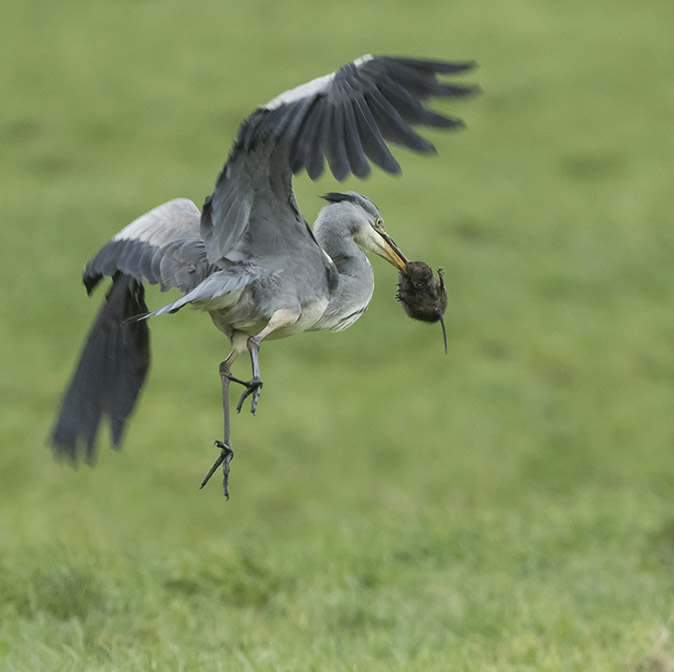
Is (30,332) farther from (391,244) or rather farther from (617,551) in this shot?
(391,244)

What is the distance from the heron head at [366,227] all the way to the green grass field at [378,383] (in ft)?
5.16

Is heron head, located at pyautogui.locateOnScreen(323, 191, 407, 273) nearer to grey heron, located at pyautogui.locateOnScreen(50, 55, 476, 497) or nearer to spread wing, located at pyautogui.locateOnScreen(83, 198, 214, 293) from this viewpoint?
grey heron, located at pyautogui.locateOnScreen(50, 55, 476, 497)

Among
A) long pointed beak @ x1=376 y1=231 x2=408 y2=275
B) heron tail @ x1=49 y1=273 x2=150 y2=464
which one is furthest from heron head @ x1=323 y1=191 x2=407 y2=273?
heron tail @ x1=49 y1=273 x2=150 y2=464

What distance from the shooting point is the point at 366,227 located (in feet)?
13.9

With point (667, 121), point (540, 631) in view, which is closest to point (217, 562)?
point (540, 631)

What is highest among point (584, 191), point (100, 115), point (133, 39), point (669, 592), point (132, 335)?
point (133, 39)

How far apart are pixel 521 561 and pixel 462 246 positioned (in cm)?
530

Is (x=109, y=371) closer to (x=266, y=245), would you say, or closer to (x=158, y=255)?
(x=158, y=255)

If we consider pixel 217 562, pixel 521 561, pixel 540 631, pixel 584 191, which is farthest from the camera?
pixel 584 191

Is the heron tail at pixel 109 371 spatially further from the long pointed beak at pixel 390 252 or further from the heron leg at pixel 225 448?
the long pointed beak at pixel 390 252

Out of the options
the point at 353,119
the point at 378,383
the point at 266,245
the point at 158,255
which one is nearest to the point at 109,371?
the point at 158,255

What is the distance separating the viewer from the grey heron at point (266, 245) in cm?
351

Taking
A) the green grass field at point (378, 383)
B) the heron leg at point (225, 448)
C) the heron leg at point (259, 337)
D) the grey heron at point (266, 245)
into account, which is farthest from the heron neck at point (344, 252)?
the green grass field at point (378, 383)

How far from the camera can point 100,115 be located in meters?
13.7
